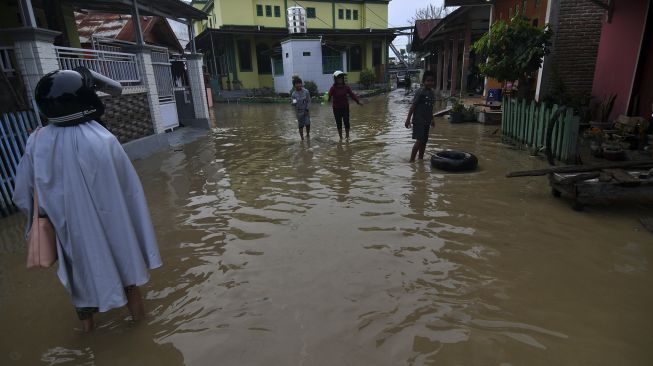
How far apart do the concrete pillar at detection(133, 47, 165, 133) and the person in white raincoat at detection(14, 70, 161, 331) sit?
8283 mm

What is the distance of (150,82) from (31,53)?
13.1 feet

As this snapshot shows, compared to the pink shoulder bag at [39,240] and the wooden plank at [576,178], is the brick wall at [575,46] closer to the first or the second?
the wooden plank at [576,178]

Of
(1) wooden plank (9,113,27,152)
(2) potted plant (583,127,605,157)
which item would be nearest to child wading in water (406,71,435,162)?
(2) potted plant (583,127,605,157)

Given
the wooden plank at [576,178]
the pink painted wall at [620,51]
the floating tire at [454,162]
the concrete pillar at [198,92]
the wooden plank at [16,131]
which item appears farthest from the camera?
the concrete pillar at [198,92]

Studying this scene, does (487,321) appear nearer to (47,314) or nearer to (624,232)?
(624,232)

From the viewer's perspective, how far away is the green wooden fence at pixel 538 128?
6.21 meters

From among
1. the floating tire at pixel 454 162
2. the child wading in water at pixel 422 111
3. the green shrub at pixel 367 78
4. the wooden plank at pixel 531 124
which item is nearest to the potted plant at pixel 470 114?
the wooden plank at pixel 531 124

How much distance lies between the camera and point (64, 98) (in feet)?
7.84

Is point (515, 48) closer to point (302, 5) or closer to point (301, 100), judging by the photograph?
point (301, 100)

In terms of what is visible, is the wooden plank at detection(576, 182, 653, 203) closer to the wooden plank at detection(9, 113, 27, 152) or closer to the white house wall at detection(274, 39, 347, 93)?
the wooden plank at detection(9, 113, 27, 152)

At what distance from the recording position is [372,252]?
3.86 m

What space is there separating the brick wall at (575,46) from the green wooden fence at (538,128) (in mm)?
1584

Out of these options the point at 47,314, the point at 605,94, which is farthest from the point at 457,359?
the point at 605,94

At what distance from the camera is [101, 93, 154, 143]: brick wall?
27.6ft
